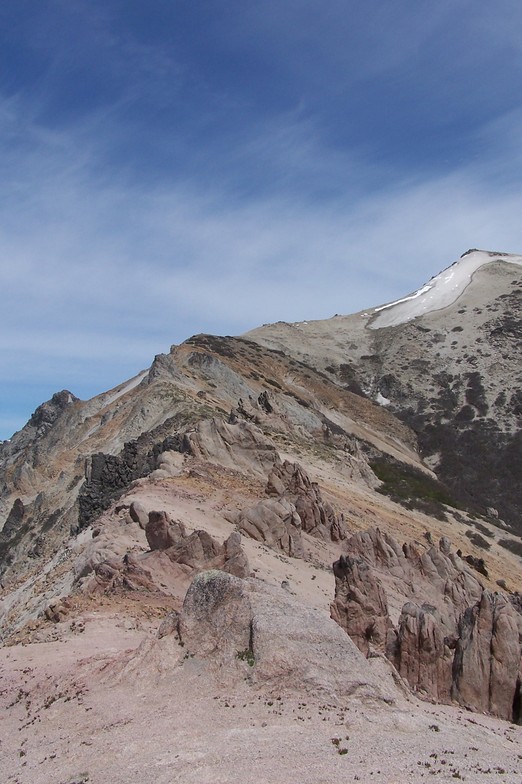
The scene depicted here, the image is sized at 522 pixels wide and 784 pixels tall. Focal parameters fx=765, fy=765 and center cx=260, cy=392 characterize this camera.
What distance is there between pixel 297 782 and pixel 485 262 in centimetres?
Result: 16865

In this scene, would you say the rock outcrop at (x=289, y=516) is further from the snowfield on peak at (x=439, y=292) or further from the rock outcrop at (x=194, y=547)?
the snowfield on peak at (x=439, y=292)

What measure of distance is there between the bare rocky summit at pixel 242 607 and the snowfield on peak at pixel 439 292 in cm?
8029

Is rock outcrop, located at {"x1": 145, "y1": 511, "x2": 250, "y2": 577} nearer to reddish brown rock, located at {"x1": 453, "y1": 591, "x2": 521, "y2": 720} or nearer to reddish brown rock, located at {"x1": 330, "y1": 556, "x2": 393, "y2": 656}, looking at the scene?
reddish brown rock, located at {"x1": 330, "y1": 556, "x2": 393, "y2": 656}

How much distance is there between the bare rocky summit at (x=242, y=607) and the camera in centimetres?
1309

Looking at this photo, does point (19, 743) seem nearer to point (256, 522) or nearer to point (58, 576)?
point (58, 576)

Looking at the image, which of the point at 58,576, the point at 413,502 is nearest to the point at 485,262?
the point at 413,502

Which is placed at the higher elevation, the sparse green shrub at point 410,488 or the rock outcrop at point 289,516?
the rock outcrop at point 289,516

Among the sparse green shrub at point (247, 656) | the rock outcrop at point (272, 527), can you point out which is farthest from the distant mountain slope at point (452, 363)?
the sparse green shrub at point (247, 656)

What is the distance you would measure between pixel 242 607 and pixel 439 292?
489ft

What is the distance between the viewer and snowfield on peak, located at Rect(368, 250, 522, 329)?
150 meters

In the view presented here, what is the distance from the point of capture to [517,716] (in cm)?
1836

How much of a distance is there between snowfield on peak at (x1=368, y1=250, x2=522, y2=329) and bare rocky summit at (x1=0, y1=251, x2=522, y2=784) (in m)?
80.3

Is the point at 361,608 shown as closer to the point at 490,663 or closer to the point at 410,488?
the point at 490,663

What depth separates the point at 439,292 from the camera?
158250mm
